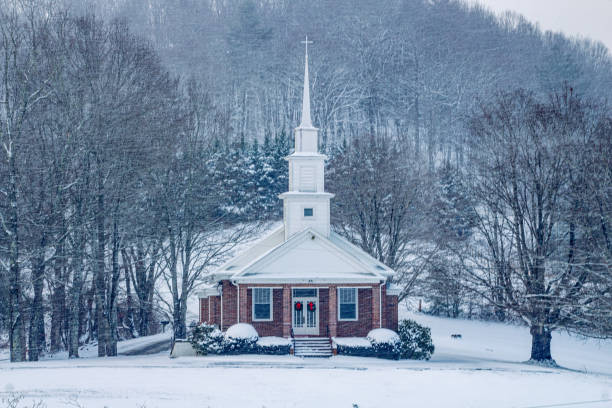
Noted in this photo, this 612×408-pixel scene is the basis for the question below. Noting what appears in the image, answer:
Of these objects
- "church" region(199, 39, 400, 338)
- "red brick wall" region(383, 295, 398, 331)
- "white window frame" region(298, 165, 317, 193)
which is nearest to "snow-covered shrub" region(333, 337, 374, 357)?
"church" region(199, 39, 400, 338)

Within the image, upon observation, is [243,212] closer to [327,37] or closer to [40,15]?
[40,15]

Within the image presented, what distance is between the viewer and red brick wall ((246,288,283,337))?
2917 cm

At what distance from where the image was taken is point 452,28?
101 meters

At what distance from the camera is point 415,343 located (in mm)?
28016

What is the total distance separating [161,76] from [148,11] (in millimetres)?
75333

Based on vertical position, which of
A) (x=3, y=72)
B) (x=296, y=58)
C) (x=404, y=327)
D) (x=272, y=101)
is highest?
(x=296, y=58)

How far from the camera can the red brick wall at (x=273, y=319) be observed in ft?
95.7

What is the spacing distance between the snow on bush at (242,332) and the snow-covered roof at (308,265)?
78.8 inches

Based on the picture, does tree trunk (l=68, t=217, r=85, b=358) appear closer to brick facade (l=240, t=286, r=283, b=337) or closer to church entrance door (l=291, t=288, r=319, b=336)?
brick facade (l=240, t=286, r=283, b=337)

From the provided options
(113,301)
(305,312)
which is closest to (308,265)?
(305,312)

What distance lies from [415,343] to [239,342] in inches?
291

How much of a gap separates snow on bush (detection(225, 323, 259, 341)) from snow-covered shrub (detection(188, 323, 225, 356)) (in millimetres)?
431

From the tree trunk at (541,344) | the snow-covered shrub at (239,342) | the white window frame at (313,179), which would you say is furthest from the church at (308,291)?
the tree trunk at (541,344)

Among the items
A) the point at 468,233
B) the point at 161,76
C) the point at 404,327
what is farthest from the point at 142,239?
the point at 468,233
